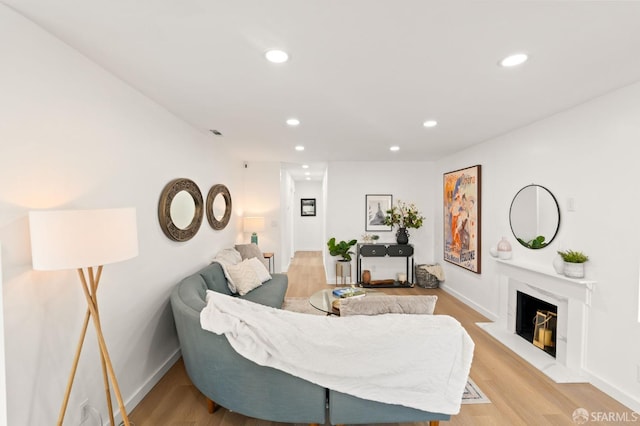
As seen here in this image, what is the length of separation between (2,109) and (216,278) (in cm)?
238

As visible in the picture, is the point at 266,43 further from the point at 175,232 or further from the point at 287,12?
the point at 175,232

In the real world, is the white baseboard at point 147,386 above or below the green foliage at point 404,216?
below

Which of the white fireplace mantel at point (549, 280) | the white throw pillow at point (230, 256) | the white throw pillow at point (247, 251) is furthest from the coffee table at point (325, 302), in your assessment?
the white fireplace mantel at point (549, 280)

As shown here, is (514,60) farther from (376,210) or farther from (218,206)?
(376,210)

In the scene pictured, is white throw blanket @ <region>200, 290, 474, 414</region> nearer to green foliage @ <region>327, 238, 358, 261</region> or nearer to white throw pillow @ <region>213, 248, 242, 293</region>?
white throw pillow @ <region>213, 248, 242, 293</region>

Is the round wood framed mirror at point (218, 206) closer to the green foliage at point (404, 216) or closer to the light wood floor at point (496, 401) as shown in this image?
the light wood floor at point (496, 401)

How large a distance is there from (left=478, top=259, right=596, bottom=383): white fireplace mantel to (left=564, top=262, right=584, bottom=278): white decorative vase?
46 millimetres

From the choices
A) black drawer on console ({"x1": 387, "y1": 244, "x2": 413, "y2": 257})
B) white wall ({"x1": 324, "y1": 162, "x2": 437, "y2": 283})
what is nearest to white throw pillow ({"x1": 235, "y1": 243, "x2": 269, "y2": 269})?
white wall ({"x1": 324, "y1": 162, "x2": 437, "y2": 283})

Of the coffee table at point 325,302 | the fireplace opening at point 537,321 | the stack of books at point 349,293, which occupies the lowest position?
the fireplace opening at point 537,321

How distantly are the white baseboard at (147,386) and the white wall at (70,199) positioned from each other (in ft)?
0.04

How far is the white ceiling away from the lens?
1327mm

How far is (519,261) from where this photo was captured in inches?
132

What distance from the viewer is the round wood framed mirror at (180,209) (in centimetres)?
263

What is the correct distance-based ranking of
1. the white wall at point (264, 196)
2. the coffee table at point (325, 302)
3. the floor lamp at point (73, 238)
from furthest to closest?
the white wall at point (264, 196), the coffee table at point (325, 302), the floor lamp at point (73, 238)
